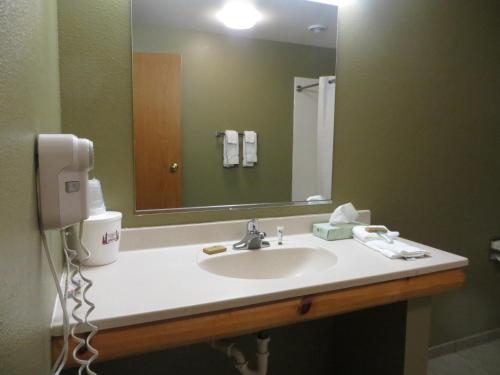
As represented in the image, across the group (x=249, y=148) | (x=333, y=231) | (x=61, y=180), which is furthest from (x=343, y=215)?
(x=61, y=180)

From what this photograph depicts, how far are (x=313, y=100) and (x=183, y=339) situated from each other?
110cm

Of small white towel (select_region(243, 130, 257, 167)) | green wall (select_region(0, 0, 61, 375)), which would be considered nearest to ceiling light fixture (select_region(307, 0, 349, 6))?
small white towel (select_region(243, 130, 257, 167))

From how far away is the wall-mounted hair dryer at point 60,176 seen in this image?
54cm

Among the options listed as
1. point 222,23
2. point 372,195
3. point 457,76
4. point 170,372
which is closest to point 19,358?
point 170,372

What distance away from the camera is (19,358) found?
1.26 ft

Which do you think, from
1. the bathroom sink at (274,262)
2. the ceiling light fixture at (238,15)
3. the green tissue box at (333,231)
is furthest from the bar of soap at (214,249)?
the ceiling light fixture at (238,15)

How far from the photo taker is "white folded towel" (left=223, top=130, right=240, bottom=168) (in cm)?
133

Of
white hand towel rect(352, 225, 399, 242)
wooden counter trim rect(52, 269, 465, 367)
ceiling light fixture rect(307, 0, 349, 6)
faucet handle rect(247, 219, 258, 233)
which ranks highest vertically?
ceiling light fixture rect(307, 0, 349, 6)

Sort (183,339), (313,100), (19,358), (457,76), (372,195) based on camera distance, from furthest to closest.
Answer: (457,76)
(372,195)
(313,100)
(183,339)
(19,358)

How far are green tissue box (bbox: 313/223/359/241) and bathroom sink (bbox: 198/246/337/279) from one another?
0.12 metres

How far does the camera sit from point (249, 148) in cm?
138

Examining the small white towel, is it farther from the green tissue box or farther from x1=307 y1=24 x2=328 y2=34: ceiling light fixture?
x1=307 y1=24 x2=328 y2=34: ceiling light fixture

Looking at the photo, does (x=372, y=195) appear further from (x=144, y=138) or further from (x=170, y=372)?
(x=170, y=372)

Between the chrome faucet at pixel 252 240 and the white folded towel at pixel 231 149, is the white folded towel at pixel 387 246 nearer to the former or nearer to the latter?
the chrome faucet at pixel 252 240
